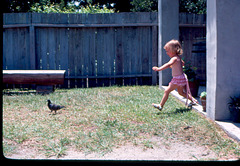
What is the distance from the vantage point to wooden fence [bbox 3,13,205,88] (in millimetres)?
9016

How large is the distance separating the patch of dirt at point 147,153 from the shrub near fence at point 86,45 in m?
5.80

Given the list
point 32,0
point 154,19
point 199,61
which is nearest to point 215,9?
point 199,61

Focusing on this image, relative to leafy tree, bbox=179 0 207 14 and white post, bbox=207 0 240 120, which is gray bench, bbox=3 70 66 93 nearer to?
white post, bbox=207 0 240 120

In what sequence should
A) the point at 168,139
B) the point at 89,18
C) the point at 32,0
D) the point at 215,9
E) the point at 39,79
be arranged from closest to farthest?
the point at 168,139
the point at 215,9
the point at 39,79
the point at 89,18
the point at 32,0

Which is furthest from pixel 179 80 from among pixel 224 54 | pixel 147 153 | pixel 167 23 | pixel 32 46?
pixel 32 46

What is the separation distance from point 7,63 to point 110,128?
6.00m

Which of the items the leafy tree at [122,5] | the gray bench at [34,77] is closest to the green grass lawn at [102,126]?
the gray bench at [34,77]

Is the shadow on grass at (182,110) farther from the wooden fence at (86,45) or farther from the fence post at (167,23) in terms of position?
the wooden fence at (86,45)

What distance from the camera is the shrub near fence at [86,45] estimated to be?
9.02m

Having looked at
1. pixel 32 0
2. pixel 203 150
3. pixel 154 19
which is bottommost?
pixel 203 150

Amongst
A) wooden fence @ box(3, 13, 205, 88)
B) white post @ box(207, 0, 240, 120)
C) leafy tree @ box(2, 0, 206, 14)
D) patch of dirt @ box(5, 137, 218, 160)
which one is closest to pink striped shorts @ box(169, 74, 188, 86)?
white post @ box(207, 0, 240, 120)

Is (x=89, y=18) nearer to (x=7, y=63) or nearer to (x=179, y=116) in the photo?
(x=7, y=63)

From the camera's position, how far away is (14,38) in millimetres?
9094

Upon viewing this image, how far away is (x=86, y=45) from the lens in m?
9.18
